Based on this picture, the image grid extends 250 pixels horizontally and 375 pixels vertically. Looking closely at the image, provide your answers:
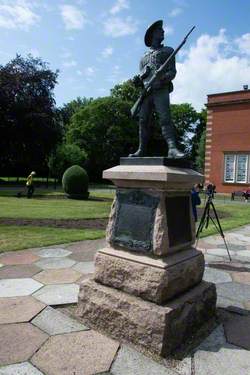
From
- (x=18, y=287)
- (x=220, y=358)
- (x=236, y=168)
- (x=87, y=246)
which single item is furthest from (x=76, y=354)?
(x=236, y=168)

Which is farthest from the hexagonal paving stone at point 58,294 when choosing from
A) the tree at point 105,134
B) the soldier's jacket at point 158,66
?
the tree at point 105,134

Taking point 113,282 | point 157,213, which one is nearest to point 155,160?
point 157,213

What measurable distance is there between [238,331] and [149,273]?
1.22 m

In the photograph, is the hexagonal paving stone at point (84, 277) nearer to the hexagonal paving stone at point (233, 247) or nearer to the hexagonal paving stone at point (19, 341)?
the hexagonal paving stone at point (19, 341)

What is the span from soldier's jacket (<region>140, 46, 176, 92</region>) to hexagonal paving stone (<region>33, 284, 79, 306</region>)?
289cm

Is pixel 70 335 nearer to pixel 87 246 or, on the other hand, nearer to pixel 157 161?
pixel 157 161

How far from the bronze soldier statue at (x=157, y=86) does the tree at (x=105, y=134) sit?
44289 millimetres

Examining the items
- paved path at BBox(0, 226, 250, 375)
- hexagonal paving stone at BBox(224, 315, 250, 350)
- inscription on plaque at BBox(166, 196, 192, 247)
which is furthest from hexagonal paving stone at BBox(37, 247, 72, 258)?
hexagonal paving stone at BBox(224, 315, 250, 350)

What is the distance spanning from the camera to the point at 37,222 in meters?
11.5

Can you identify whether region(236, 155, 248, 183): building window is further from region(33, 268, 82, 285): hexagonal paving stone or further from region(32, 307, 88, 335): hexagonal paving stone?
region(32, 307, 88, 335): hexagonal paving stone

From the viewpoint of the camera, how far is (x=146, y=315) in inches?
150

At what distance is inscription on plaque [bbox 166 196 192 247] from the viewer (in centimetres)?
421

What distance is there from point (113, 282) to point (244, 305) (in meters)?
1.92

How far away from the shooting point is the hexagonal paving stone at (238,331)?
391 cm
